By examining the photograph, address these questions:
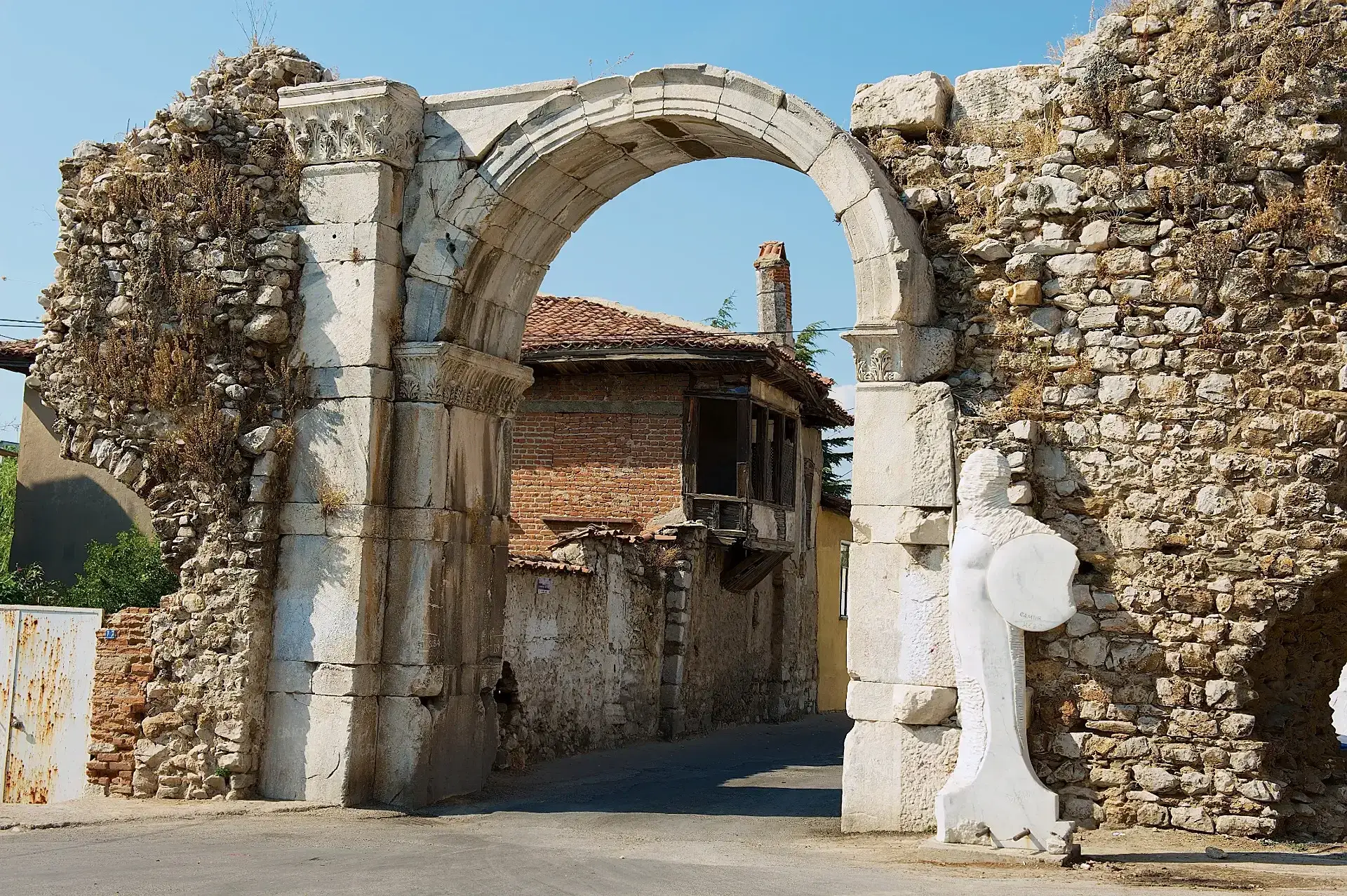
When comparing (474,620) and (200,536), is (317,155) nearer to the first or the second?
(200,536)

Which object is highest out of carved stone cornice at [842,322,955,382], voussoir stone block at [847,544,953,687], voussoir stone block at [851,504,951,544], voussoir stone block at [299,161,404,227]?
voussoir stone block at [299,161,404,227]

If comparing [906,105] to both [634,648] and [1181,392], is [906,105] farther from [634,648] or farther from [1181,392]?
[634,648]

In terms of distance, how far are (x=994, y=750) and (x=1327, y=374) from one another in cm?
266

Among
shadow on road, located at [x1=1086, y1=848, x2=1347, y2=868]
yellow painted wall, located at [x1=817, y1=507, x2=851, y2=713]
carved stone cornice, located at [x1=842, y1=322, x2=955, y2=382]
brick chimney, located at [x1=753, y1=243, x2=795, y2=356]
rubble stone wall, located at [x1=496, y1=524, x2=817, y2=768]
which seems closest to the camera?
shadow on road, located at [x1=1086, y1=848, x2=1347, y2=868]

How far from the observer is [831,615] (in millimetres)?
25047

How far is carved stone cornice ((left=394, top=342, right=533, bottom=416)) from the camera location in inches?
362

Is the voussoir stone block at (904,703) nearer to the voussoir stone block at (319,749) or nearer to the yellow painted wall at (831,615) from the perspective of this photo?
the voussoir stone block at (319,749)

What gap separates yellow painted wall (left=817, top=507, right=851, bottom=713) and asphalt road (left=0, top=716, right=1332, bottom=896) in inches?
545

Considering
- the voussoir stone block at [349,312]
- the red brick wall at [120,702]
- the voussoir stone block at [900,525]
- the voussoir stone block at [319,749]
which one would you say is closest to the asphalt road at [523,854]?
the voussoir stone block at [319,749]

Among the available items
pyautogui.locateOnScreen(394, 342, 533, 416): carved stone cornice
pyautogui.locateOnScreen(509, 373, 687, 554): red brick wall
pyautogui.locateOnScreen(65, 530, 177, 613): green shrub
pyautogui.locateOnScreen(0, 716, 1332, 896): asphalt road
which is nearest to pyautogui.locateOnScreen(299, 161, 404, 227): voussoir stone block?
pyautogui.locateOnScreen(394, 342, 533, 416): carved stone cornice

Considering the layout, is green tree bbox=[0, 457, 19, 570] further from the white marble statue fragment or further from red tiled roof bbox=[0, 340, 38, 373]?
the white marble statue fragment

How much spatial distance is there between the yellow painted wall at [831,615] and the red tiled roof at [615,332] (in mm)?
4846

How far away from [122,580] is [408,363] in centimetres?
584

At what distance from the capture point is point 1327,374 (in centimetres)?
739
